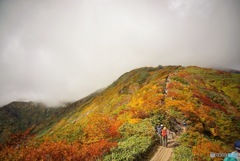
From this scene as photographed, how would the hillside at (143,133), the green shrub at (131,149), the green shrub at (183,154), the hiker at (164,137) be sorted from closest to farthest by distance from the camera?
1. the green shrub at (131,149)
2. the hillside at (143,133)
3. the green shrub at (183,154)
4. the hiker at (164,137)

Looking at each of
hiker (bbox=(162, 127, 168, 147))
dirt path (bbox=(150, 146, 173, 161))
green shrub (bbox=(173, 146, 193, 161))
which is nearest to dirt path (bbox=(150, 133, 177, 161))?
dirt path (bbox=(150, 146, 173, 161))

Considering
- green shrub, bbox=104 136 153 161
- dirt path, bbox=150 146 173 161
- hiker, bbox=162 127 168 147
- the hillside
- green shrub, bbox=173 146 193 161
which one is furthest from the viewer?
hiker, bbox=162 127 168 147

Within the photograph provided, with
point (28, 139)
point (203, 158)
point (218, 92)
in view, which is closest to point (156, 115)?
point (203, 158)

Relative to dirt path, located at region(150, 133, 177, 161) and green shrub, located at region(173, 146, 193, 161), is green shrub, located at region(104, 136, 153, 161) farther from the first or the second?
green shrub, located at region(173, 146, 193, 161)

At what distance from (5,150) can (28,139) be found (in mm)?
2957

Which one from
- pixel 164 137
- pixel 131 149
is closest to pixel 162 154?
pixel 164 137

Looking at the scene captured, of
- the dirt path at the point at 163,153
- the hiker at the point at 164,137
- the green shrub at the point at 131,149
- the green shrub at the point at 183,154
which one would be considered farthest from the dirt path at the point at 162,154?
the green shrub at the point at 131,149

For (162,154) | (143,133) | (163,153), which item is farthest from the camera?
(143,133)

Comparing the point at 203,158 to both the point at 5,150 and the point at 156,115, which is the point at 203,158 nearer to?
the point at 156,115

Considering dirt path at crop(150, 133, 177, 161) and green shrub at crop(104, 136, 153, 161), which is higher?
green shrub at crop(104, 136, 153, 161)

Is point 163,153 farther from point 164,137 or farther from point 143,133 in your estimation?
point 143,133

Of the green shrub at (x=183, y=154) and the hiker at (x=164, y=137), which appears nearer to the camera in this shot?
the green shrub at (x=183, y=154)

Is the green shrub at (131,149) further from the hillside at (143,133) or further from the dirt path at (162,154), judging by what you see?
the dirt path at (162,154)

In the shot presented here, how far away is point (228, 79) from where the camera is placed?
6103cm
